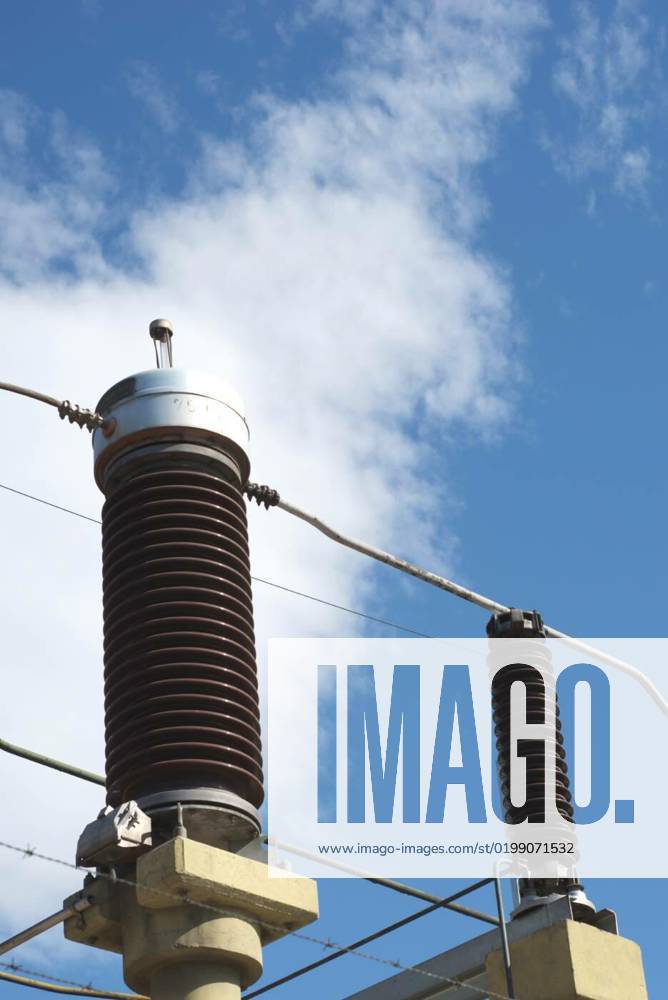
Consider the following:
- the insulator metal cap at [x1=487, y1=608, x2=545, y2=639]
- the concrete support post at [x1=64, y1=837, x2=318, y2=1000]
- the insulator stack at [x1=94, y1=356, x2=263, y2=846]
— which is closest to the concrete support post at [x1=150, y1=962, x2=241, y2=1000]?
the concrete support post at [x1=64, y1=837, x2=318, y2=1000]

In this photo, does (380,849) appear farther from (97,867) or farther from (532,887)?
(97,867)

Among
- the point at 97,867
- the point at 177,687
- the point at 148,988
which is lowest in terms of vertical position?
the point at 148,988

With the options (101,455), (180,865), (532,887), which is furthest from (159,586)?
(532,887)

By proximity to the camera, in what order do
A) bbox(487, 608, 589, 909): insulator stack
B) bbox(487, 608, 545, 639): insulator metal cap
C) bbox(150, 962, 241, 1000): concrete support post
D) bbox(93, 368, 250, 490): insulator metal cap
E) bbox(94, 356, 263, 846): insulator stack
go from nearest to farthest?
bbox(150, 962, 241, 1000): concrete support post < bbox(94, 356, 263, 846): insulator stack < bbox(93, 368, 250, 490): insulator metal cap < bbox(487, 608, 589, 909): insulator stack < bbox(487, 608, 545, 639): insulator metal cap

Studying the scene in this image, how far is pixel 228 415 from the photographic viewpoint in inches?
440

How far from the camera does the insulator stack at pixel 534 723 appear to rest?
11.4 m

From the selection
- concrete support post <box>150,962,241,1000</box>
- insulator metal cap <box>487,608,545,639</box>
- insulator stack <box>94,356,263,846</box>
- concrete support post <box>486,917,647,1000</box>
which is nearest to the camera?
concrete support post <box>150,962,241,1000</box>

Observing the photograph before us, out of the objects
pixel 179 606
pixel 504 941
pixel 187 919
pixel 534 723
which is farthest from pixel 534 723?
pixel 187 919

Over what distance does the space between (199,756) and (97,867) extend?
0.79m

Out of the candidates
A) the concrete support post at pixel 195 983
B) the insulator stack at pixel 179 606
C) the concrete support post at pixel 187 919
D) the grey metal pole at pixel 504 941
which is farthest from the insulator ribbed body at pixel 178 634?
the grey metal pole at pixel 504 941

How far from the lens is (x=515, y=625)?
12.7 m

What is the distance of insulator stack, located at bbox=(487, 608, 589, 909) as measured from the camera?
11422 mm

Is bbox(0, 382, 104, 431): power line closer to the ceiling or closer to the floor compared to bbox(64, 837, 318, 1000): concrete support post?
closer to the ceiling

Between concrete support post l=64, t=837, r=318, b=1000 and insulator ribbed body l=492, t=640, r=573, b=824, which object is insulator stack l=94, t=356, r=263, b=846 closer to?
concrete support post l=64, t=837, r=318, b=1000
